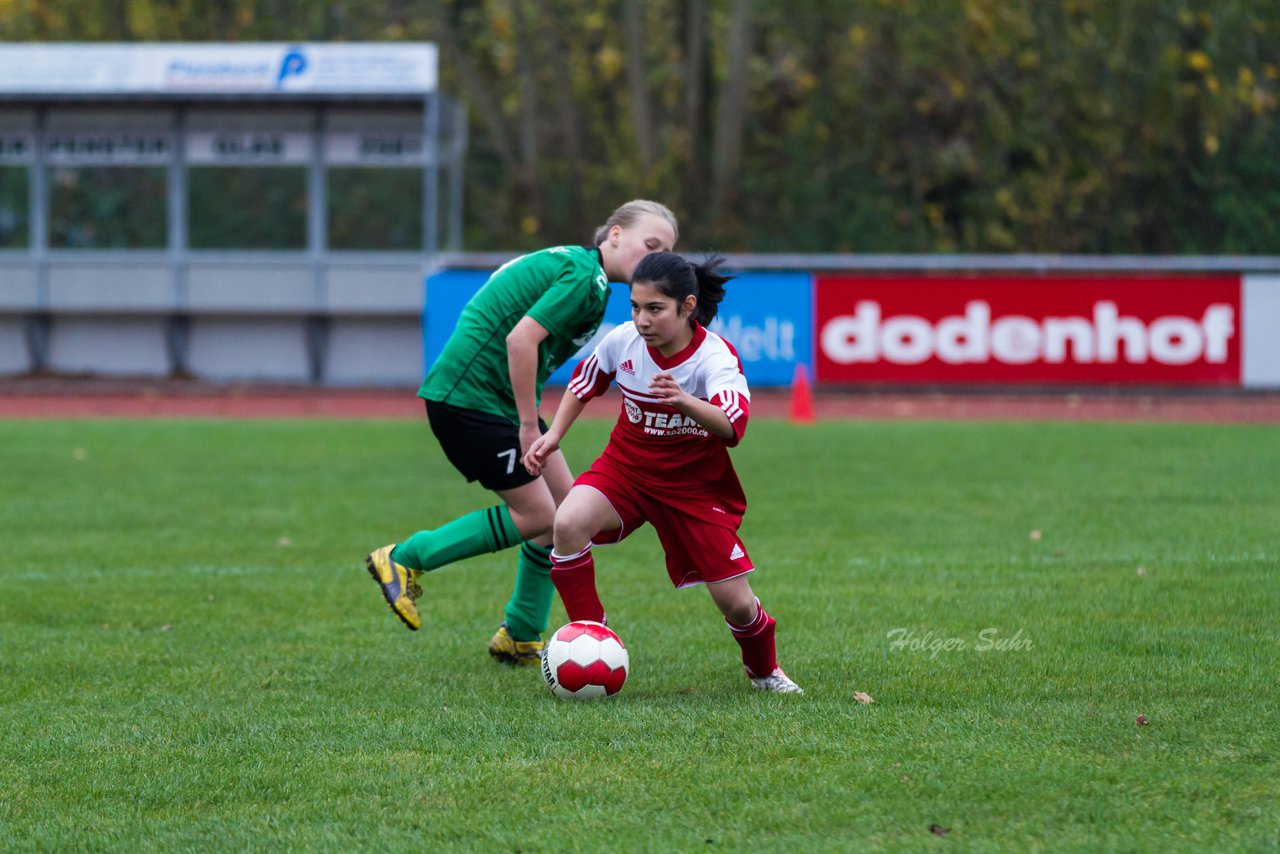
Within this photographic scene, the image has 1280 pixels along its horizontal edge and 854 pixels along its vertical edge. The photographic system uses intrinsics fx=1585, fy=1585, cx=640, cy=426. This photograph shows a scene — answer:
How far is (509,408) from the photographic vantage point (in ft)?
19.4

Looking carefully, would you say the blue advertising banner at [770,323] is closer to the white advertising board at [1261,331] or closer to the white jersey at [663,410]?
the white advertising board at [1261,331]

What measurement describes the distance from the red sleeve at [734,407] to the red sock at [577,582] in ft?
2.42

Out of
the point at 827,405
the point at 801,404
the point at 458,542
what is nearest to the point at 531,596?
the point at 458,542

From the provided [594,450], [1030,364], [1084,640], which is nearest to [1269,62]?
[1030,364]

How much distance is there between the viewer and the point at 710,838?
3.71 m

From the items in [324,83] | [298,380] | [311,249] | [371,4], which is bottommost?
[298,380]

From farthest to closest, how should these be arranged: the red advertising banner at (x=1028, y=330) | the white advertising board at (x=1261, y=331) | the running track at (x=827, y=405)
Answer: the red advertising banner at (x=1028, y=330) → the white advertising board at (x=1261, y=331) → the running track at (x=827, y=405)

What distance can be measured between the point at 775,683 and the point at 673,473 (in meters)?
0.78

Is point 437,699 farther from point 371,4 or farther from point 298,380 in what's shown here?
point 371,4

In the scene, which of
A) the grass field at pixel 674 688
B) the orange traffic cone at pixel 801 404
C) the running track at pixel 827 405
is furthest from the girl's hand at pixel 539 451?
the running track at pixel 827 405

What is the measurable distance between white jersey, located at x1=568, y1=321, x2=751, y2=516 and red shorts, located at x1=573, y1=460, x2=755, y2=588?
2.2 inches

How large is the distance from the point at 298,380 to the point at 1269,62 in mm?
16239

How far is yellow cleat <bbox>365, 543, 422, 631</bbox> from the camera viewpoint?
19.0 ft

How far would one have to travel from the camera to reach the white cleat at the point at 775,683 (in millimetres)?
5258
